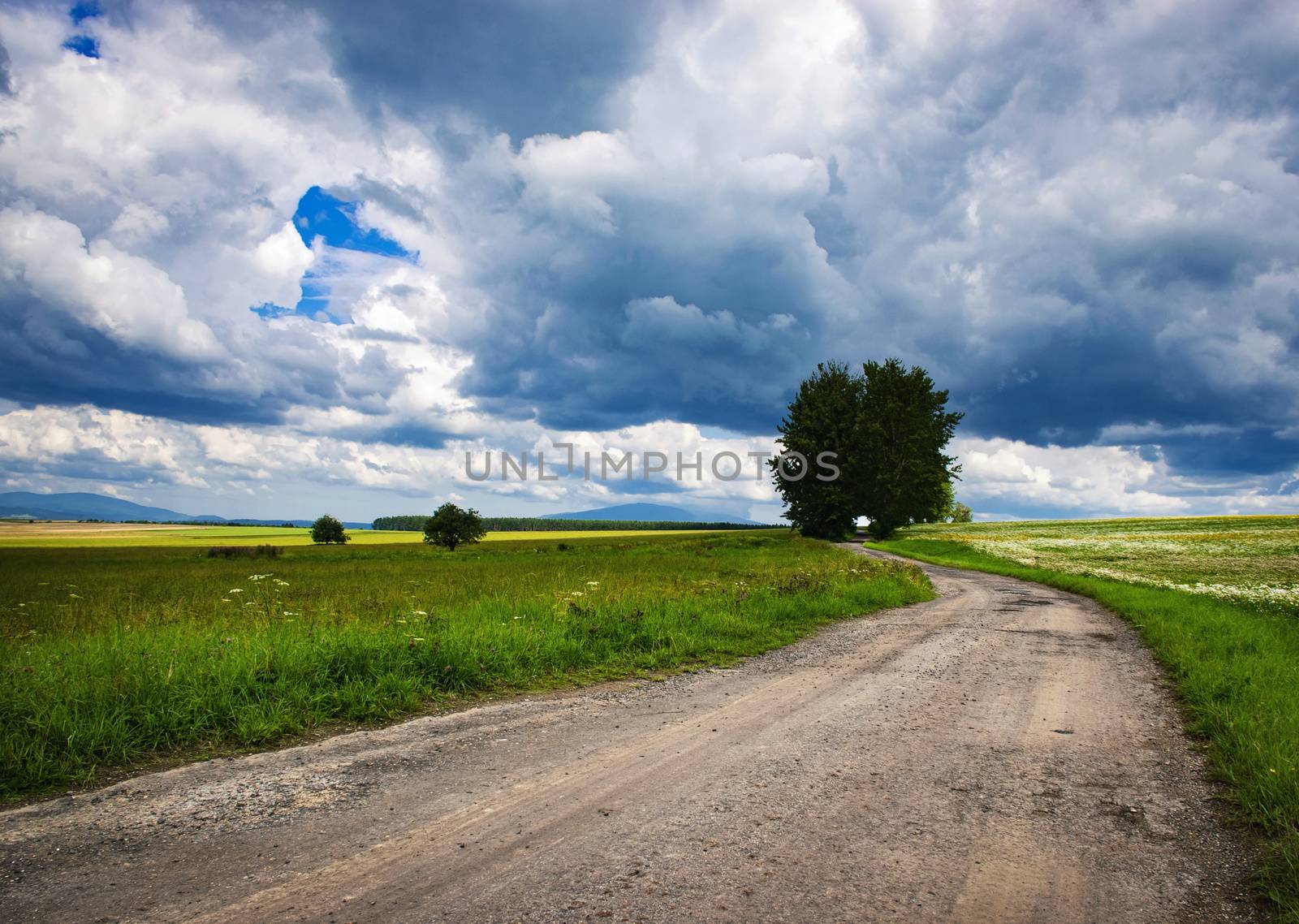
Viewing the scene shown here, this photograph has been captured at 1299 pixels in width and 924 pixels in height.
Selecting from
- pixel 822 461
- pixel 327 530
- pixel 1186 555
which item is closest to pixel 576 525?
pixel 327 530

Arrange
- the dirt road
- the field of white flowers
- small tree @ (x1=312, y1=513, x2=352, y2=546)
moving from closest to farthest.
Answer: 1. the dirt road
2. the field of white flowers
3. small tree @ (x1=312, y1=513, x2=352, y2=546)

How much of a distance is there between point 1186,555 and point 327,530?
102 metres

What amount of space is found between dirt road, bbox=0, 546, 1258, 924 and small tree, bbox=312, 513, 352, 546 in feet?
343

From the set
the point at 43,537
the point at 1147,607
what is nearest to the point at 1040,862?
the point at 1147,607

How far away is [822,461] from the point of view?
216 feet

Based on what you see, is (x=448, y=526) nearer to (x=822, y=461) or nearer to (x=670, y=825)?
(x=822, y=461)

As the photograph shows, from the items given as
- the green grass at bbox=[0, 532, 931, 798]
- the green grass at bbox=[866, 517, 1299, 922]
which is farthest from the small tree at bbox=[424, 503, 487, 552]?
the green grass at bbox=[0, 532, 931, 798]

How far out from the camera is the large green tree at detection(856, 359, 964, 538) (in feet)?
214

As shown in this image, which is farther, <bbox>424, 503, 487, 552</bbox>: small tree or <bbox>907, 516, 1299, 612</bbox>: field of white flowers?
<bbox>424, 503, 487, 552</bbox>: small tree

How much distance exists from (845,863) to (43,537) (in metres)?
108

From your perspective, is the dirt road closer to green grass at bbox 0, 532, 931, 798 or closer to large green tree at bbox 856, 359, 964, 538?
green grass at bbox 0, 532, 931, 798

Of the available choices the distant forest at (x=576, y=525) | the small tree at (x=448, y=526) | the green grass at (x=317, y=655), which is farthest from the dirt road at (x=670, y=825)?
the distant forest at (x=576, y=525)

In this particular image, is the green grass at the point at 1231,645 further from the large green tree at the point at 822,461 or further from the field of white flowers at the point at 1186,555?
the large green tree at the point at 822,461

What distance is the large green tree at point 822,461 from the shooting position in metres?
66.1
